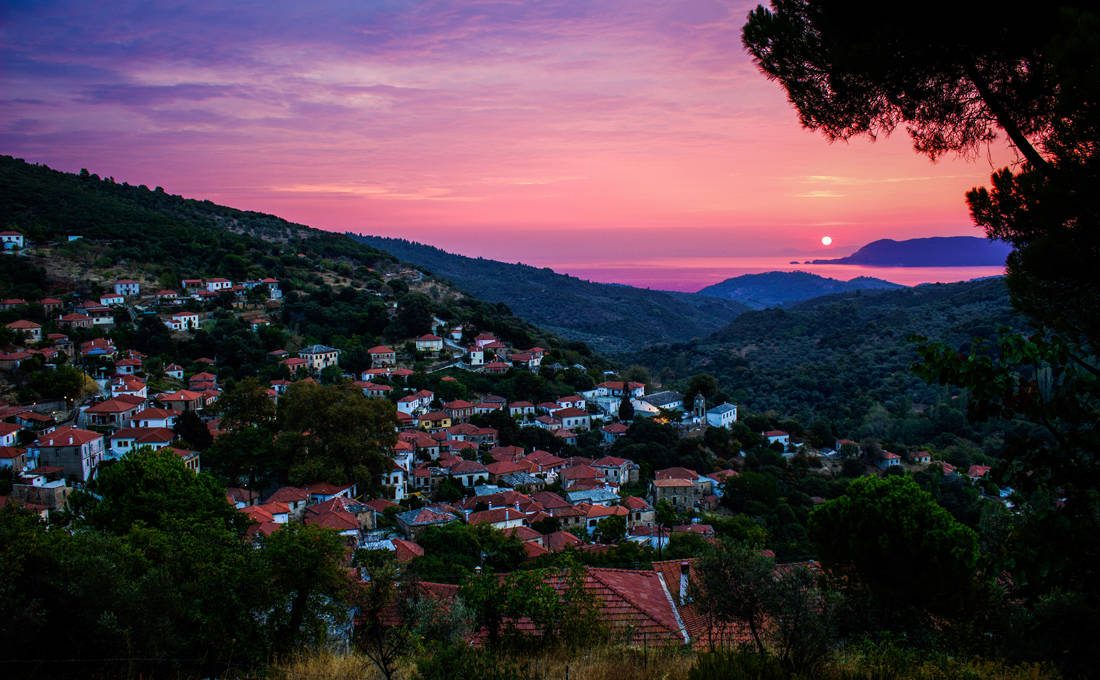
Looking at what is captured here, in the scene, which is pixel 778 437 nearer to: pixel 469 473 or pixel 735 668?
pixel 469 473

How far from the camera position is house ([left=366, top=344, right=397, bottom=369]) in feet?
117

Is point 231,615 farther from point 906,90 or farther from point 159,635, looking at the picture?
point 906,90

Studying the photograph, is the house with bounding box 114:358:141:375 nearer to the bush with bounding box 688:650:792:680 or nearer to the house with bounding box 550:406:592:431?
the house with bounding box 550:406:592:431

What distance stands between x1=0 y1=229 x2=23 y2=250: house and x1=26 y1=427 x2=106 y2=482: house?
29.5 metres

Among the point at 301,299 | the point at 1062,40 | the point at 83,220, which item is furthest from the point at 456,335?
the point at 1062,40

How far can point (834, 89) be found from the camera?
5168 mm

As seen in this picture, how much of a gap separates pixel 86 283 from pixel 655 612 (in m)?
43.5

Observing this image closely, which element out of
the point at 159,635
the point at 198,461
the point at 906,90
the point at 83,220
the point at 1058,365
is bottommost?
the point at 198,461

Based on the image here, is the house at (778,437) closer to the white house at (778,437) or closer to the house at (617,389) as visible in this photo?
the white house at (778,437)

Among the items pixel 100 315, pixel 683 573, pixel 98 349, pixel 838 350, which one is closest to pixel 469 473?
pixel 683 573

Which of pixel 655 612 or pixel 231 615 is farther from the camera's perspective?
pixel 655 612

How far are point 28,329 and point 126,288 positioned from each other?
33.7 feet

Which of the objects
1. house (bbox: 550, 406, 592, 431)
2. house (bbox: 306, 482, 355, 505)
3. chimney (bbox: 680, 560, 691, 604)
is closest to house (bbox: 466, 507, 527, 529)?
house (bbox: 306, 482, 355, 505)

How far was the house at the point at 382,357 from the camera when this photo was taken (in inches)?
1400
